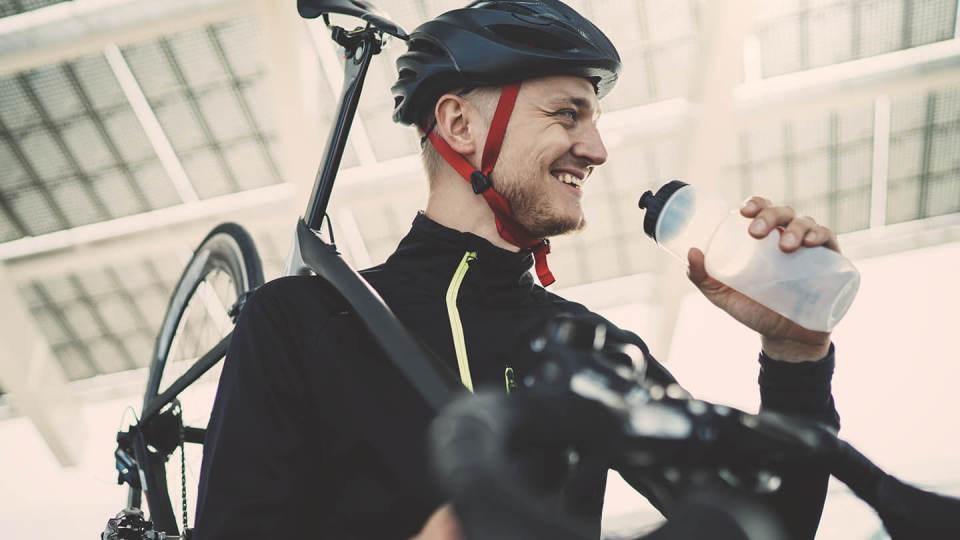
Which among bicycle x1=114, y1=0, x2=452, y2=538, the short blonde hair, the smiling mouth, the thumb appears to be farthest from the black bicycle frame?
the thumb

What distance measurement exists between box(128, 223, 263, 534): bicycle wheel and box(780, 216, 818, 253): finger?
7.33 feet

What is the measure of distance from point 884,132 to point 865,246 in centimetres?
149

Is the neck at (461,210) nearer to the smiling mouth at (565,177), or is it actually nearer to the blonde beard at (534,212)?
the blonde beard at (534,212)

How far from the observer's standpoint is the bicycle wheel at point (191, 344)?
2.80m

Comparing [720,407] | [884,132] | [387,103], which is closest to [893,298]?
[884,132]

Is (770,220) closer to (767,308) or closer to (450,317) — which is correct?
(767,308)

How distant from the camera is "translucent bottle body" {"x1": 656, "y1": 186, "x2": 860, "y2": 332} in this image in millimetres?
1478

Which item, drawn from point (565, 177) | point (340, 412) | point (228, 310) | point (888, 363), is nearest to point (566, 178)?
point (565, 177)

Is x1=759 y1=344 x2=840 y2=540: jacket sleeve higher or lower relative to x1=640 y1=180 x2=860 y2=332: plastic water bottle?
lower

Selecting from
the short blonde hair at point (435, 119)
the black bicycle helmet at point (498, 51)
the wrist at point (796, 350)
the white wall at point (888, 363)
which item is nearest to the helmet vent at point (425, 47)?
the black bicycle helmet at point (498, 51)

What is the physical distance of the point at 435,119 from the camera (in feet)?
6.66

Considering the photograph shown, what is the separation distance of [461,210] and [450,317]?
0.41 meters

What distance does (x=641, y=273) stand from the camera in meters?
9.80

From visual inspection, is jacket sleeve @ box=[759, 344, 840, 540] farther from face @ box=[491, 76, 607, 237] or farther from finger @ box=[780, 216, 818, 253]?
face @ box=[491, 76, 607, 237]
